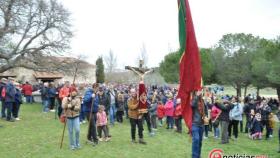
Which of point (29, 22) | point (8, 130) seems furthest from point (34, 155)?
point (29, 22)

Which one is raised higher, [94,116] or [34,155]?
[94,116]

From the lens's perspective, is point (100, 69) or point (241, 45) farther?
point (100, 69)

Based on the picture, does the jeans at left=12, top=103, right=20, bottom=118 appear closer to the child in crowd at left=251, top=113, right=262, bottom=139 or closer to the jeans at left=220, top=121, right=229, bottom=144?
the jeans at left=220, top=121, right=229, bottom=144

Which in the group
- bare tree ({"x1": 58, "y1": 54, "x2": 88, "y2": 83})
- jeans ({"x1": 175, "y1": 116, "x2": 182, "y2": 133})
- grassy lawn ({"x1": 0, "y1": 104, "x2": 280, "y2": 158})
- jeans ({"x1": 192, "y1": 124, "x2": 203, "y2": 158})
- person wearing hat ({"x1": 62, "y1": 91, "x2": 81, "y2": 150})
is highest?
bare tree ({"x1": 58, "y1": 54, "x2": 88, "y2": 83})

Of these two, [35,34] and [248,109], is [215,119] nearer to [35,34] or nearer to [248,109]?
[248,109]

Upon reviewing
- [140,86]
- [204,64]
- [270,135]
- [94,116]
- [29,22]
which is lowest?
[270,135]

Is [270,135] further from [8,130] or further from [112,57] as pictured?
[112,57]

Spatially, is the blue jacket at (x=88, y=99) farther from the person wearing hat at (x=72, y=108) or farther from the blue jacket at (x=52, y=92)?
the blue jacket at (x=52, y=92)

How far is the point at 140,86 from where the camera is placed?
43.4 ft

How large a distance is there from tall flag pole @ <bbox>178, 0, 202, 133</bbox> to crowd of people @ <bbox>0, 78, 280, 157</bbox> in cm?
85

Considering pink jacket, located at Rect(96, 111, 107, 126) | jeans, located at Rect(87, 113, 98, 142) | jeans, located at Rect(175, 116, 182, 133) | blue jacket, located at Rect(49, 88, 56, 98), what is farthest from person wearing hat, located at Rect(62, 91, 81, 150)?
blue jacket, located at Rect(49, 88, 56, 98)

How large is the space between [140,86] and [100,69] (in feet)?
195

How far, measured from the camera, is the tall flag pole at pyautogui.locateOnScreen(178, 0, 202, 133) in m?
7.62

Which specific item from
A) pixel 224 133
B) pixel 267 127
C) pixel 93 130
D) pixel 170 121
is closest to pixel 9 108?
pixel 93 130
